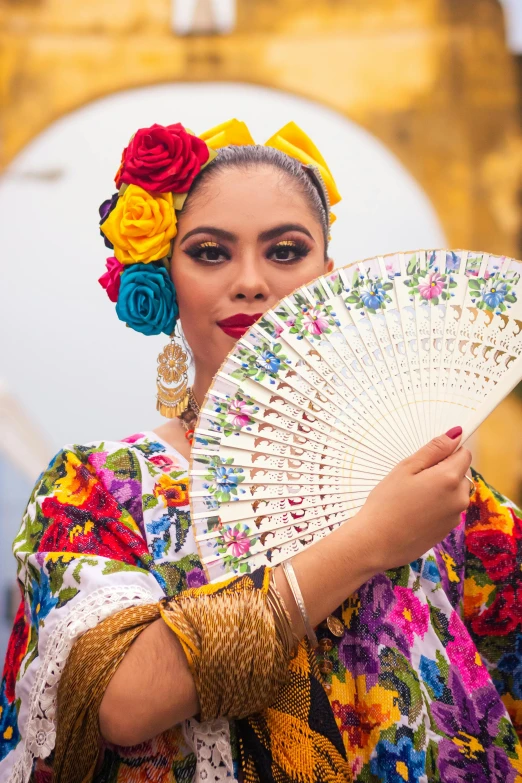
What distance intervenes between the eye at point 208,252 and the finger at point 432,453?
0.54 meters

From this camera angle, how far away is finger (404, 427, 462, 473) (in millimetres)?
1168

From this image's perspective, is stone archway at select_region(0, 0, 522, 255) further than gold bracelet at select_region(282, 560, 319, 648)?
Yes

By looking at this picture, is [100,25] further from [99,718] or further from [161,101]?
[99,718]

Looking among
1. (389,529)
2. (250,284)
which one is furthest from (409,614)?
(250,284)

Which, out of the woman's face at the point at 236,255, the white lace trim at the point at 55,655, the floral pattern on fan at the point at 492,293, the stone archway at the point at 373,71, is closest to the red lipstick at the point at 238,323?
the woman's face at the point at 236,255

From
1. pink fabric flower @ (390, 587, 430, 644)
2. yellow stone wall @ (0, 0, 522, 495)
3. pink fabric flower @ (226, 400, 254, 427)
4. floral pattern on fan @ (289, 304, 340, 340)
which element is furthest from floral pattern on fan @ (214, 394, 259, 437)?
yellow stone wall @ (0, 0, 522, 495)

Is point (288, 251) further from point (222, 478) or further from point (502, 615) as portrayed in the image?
point (502, 615)

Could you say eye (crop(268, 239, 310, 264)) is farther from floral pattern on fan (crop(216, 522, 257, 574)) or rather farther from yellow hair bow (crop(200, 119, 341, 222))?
floral pattern on fan (crop(216, 522, 257, 574))

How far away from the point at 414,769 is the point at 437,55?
265 centimetres

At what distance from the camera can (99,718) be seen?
1.12 meters

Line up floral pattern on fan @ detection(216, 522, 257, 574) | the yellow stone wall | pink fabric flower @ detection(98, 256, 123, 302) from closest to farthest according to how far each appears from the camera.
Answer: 1. floral pattern on fan @ detection(216, 522, 257, 574)
2. pink fabric flower @ detection(98, 256, 123, 302)
3. the yellow stone wall

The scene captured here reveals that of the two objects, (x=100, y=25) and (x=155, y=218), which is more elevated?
(x=100, y=25)

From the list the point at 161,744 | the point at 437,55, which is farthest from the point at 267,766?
the point at 437,55

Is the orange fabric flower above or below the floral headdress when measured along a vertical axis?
below
